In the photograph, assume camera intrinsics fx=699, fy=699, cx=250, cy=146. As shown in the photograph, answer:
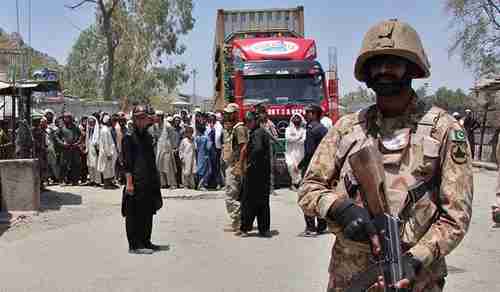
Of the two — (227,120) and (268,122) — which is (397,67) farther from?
(268,122)

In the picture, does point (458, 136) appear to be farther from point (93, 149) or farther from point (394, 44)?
point (93, 149)

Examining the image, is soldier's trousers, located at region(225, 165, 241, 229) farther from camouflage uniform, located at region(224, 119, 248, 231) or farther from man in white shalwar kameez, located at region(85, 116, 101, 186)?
man in white shalwar kameez, located at region(85, 116, 101, 186)

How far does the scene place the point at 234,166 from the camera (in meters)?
8.68

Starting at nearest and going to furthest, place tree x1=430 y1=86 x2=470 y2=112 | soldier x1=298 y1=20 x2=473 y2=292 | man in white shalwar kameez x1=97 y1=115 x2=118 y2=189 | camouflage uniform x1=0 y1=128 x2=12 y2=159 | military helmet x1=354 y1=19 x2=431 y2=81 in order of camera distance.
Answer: soldier x1=298 y1=20 x2=473 y2=292 → military helmet x1=354 y1=19 x2=431 y2=81 → camouflage uniform x1=0 y1=128 x2=12 y2=159 → man in white shalwar kameez x1=97 y1=115 x2=118 y2=189 → tree x1=430 y1=86 x2=470 y2=112

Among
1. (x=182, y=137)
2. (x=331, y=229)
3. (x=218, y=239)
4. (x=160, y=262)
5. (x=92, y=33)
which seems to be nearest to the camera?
(x=331, y=229)

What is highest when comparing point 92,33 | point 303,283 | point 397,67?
point 92,33

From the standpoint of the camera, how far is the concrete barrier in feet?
33.6

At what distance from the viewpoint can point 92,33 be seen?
5344cm

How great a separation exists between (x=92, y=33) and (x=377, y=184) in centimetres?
5335

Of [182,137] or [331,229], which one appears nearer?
[331,229]

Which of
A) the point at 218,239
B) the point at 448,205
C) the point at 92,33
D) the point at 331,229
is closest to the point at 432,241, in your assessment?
the point at 448,205

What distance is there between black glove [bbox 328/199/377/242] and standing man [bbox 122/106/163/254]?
215 inches

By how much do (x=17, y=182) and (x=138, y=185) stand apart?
11.1 ft

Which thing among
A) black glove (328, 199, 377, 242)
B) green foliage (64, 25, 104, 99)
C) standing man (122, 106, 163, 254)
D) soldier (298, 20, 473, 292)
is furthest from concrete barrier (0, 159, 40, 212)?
green foliage (64, 25, 104, 99)
